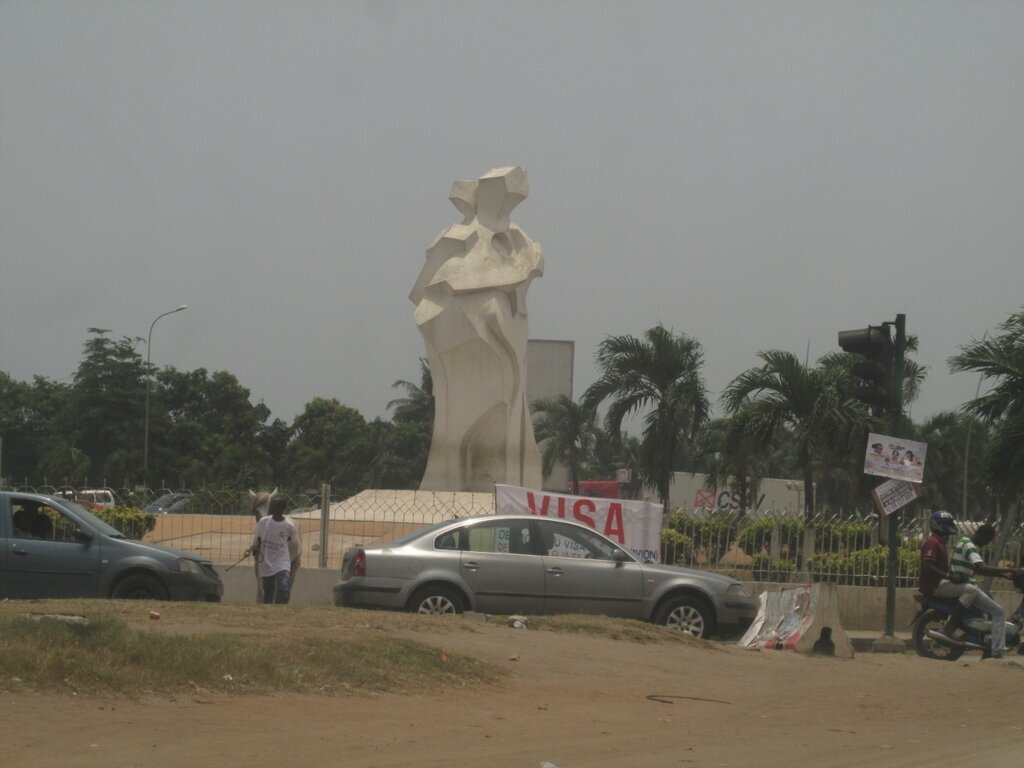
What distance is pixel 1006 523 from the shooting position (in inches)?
699

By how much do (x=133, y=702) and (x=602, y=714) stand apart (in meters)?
2.86

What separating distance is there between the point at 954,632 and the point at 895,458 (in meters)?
1.93

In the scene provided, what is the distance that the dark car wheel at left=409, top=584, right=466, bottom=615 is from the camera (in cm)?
1248

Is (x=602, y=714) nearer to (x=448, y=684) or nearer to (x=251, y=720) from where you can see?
(x=448, y=684)

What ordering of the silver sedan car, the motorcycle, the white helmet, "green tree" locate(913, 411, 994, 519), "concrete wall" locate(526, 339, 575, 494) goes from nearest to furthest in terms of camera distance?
1. the silver sedan car
2. the motorcycle
3. the white helmet
4. "green tree" locate(913, 411, 994, 519)
5. "concrete wall" locate(526, 339, 575, 494)

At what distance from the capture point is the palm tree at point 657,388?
97.8ft

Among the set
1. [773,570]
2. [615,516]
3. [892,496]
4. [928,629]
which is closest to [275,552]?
[615,516]

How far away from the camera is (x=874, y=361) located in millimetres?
14000

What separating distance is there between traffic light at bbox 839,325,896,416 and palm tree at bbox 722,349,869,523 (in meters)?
9.18

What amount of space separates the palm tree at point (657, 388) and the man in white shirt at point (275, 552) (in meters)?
17.0

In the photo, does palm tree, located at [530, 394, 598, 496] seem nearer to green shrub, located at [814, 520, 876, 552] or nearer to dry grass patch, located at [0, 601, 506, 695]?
green shrub, located at [814, 520, 876, 552]

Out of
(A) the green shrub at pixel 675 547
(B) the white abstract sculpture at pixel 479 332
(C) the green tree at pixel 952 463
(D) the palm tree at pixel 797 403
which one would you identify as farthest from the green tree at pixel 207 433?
(A) the green shrub at pixel 675 547

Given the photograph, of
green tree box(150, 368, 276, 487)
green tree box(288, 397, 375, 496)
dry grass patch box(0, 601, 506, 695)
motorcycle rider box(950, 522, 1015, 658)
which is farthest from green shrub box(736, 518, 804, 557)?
green tree box(288, 397, 375, 496)

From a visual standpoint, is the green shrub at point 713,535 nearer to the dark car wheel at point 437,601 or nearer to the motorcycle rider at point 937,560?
the motorcycle rider at point 937,560
